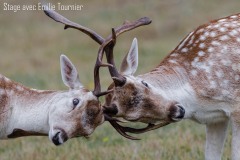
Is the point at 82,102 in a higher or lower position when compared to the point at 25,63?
higher

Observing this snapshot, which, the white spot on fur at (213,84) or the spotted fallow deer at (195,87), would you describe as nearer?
the spotted fallow deer at (195,87)

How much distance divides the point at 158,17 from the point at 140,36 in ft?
6.94

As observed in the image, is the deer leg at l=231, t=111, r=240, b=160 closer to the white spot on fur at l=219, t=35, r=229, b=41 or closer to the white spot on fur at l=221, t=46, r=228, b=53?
the white spot on fur at l=221, t=46, r=228, b=53

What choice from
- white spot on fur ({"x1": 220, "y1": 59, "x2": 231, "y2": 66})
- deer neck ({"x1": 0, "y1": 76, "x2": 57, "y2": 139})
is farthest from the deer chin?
white spot on fur ({"x1": 220, "y1": 59, "x2": 231, "y2": 66})

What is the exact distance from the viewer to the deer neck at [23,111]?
7.65m

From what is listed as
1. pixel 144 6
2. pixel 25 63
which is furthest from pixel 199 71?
pixel 144 6

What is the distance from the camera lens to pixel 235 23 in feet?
26.8

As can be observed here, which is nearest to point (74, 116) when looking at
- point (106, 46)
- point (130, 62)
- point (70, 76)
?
point (70, 76)

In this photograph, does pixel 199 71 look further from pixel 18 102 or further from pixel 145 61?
pixel 145 61

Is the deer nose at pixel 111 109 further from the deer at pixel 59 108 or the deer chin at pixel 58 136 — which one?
the deer chin at pixel 58 136

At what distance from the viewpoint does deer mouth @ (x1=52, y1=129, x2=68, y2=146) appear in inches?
282

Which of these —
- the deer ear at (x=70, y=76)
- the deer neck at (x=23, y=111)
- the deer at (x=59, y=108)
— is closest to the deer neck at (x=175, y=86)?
the deer at (x=59, y=108)

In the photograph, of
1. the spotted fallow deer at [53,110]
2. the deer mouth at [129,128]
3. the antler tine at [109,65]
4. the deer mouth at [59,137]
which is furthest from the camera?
the deer mouth at [129,128]

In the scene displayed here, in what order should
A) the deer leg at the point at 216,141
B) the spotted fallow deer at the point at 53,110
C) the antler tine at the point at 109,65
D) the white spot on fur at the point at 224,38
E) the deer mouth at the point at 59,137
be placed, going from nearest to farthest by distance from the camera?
the deer mouth at the point at 59,137 → the spotted fallow deer at the point at 53,110 → the antler tine at the point at 109,65 → the white spot on fur at the point at 224,38 → the deer leg at the point at 216,141
